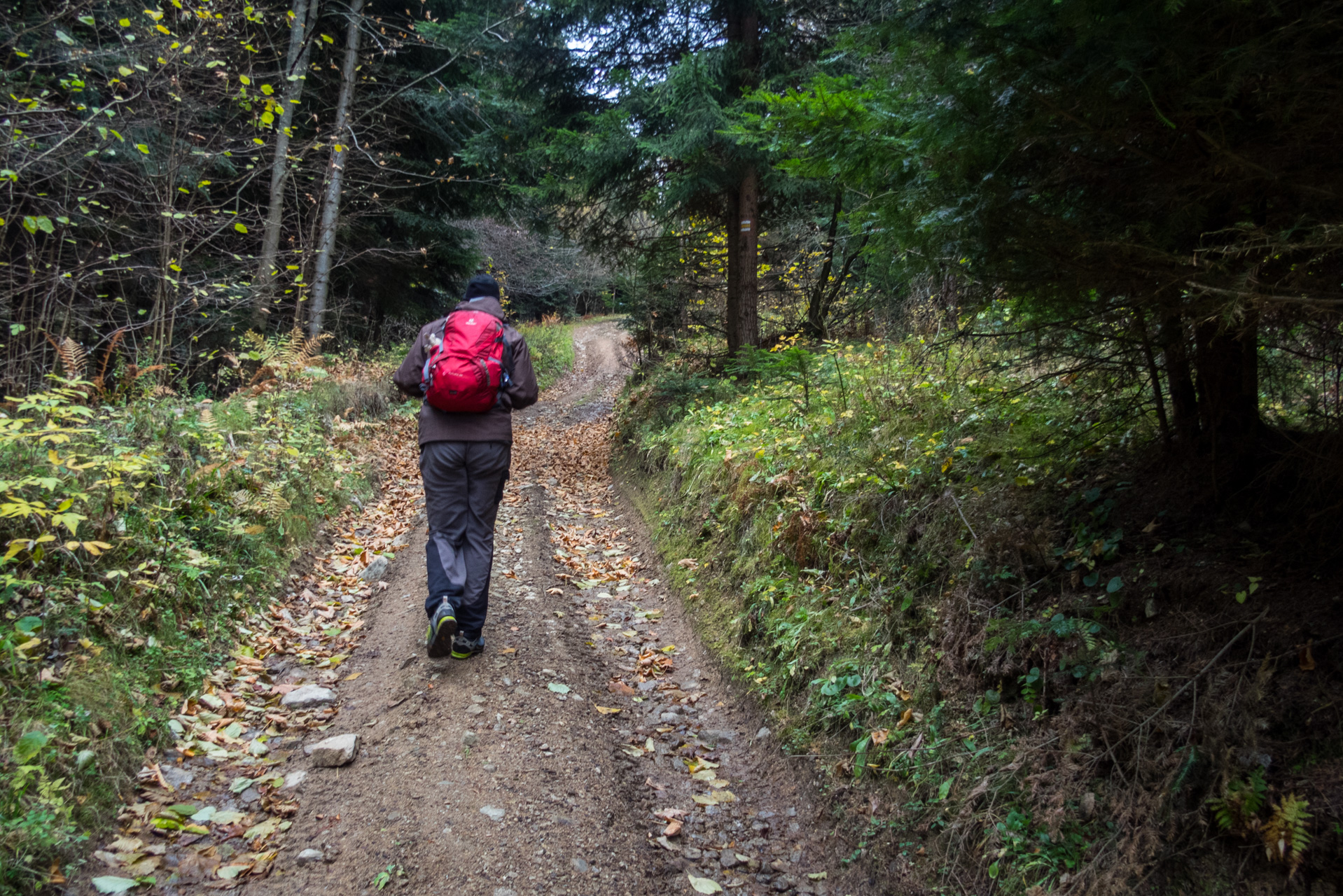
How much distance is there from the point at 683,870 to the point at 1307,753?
8.26 feet

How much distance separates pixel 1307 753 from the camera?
217 cm

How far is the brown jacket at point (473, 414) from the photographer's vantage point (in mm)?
4691

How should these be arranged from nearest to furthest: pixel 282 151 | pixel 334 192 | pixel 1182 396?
pixel 1182 396, pixel 282 151, pixel 334 192

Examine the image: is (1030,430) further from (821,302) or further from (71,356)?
(821,302)

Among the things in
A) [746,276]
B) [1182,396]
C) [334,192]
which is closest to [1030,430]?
[1182,396]

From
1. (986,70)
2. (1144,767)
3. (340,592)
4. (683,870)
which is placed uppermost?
(986,70)

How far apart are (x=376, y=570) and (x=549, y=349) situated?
21.4 m

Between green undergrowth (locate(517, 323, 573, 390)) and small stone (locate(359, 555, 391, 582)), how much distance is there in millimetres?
15346

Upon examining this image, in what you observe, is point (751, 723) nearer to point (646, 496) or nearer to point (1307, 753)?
point (1307, 753)

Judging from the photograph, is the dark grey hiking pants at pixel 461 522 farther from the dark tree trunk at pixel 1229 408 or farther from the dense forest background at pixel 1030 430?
the dark tree trunk at pixel 1229 408

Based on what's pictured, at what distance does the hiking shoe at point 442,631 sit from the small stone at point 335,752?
0.82 metres

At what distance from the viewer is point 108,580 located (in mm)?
4090

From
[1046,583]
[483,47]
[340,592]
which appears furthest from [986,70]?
[483,47]

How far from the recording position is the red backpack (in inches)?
176
